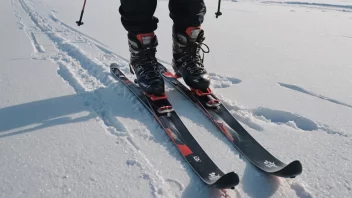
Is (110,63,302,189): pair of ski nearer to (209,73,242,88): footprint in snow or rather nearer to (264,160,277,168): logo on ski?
(264,160,277,168): logo on ski

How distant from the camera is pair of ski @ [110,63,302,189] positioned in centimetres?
103

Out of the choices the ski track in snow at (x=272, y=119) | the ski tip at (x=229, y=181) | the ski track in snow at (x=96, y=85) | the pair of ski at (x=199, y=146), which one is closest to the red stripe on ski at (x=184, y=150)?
the pair of ski at (x=199, y=146)

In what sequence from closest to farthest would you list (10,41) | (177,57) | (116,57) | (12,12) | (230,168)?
1. (230,168)
2. (177,57)
3. (116,57)
4. (10,41)
5. (12,12)

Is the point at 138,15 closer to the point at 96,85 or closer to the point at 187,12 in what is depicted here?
the point at 187,12

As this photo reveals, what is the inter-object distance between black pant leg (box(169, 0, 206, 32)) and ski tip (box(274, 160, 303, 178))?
3.58 ft

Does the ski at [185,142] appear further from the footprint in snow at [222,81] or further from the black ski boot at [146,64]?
the footprint in snow at [222,81]

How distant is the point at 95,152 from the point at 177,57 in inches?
38.7

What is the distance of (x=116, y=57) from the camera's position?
107 inches

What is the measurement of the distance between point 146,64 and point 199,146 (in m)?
0.77

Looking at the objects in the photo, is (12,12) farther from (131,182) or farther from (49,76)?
(131,182)

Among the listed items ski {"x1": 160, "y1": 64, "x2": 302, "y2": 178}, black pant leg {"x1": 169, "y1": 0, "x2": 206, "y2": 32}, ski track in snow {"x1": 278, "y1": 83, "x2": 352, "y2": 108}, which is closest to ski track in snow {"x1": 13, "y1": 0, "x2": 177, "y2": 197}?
ski {"x1": 160, "y1": 64, "x2": 302, "y2": 178}

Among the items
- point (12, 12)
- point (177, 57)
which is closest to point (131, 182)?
point (177, 57)

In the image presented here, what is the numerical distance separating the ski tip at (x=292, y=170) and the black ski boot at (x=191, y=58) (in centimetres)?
80

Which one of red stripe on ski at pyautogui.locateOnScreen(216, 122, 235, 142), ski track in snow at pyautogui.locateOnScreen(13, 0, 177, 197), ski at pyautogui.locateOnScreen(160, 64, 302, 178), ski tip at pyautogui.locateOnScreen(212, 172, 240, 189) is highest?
ski tip at pyautogui.locateOnScreen(212, 172, 240, 189)
